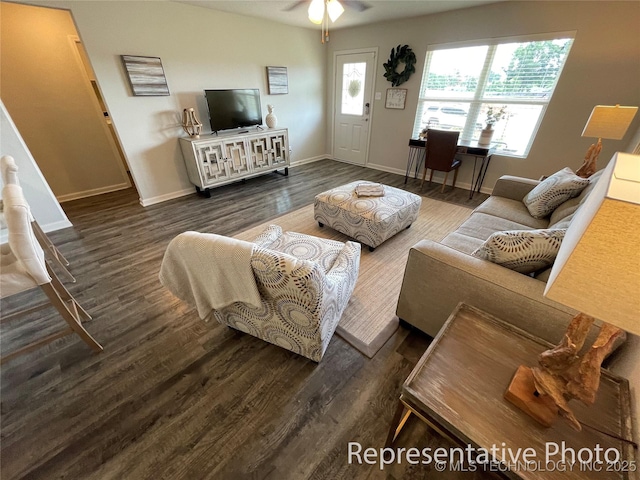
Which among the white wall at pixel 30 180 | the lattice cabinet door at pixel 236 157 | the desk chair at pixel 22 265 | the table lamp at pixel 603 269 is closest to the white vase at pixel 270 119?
the lattice cabinet door at pixel 236 157

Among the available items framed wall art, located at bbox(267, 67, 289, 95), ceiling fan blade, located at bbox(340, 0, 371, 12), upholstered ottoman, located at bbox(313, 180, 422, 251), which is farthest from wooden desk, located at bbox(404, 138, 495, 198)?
framed wall art, located at bbox(267, 67, 289, 95)

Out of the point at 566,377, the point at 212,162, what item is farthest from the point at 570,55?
the point at 212,162

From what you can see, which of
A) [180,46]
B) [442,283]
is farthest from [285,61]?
[442,283]

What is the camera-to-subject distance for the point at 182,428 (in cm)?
122

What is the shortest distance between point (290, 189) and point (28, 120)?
3370mm

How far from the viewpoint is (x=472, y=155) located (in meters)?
3.61

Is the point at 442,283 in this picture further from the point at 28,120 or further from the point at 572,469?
the point at 28,120

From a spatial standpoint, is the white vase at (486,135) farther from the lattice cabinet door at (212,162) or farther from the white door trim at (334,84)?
the lattice cabinet door at (212,162)

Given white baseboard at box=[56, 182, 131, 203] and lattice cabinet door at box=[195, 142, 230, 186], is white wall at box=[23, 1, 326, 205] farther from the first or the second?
white baseboard at box=[56, 182, 131, 203]

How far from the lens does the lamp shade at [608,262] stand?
43cm

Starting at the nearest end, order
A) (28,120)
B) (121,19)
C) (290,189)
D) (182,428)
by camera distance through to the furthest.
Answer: (182,428) < (121,19) < (28,120) < (290,189)

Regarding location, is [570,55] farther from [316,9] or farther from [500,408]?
[500,408]

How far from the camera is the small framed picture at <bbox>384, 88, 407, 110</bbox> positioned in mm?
4129

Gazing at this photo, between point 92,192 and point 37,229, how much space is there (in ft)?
7.66
